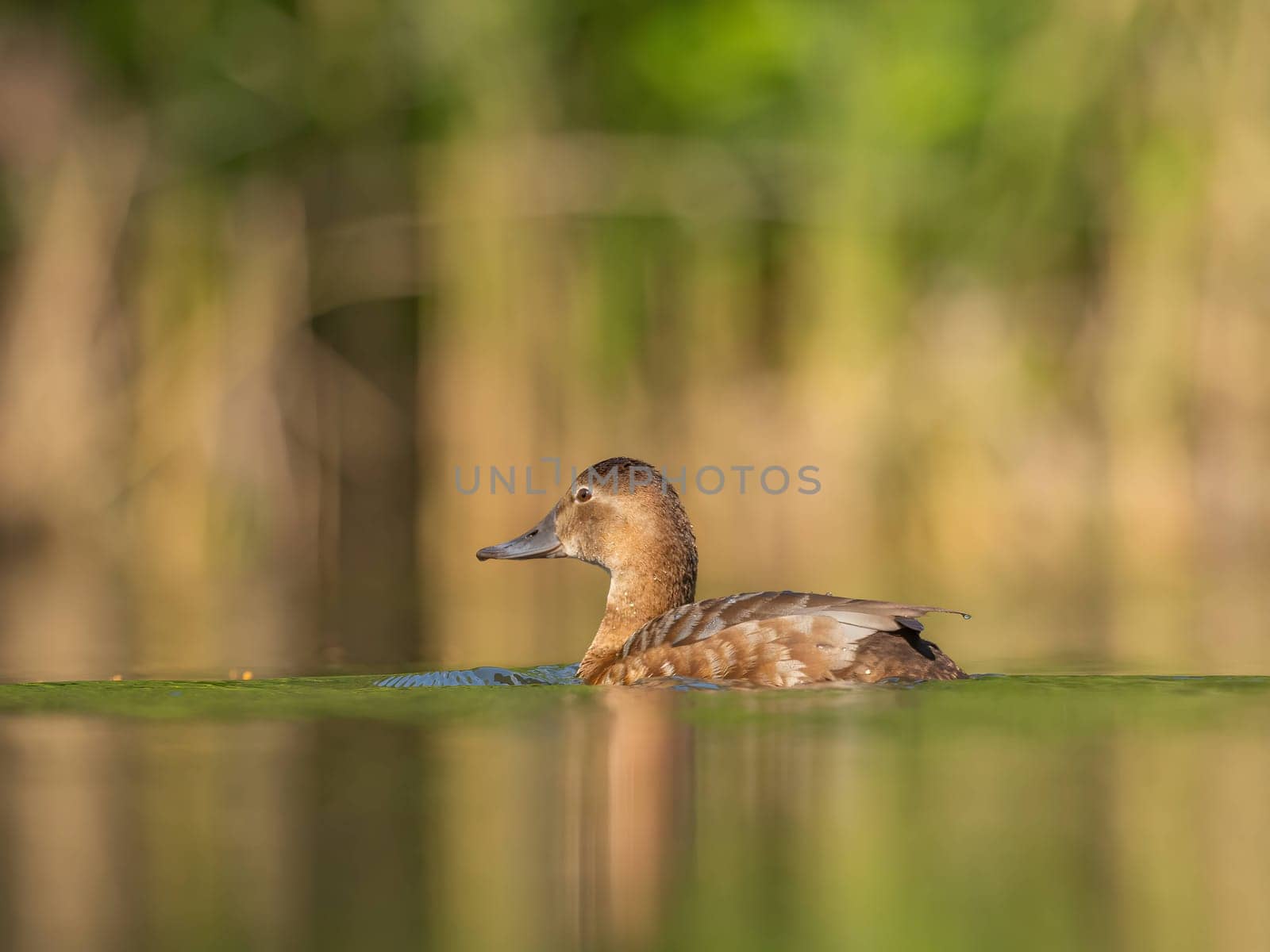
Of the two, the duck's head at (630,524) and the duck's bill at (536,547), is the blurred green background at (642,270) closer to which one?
the duck's bill at (536,547)

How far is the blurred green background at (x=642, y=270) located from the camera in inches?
552

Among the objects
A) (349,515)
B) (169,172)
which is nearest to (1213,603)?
(169,172)

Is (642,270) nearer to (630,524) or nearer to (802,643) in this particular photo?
(630,524)

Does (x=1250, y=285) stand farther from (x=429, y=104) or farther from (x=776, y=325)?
(x=429, y=104)

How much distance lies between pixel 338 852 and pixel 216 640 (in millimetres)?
4958

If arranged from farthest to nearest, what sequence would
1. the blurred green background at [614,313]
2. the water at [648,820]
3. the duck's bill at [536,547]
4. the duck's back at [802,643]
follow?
1. the blurred green background at [614,313]
2. the duck's bill at [536,547]
3. the duck's back at [802,643]
4. the water at [648,820]

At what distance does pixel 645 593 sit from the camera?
748 centimetres

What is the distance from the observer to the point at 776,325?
18.4 meters

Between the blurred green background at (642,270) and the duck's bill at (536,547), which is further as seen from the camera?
the blurred green background at (642,270)

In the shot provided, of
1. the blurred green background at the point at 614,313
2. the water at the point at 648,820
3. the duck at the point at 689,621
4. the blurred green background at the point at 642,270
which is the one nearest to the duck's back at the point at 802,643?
the duck at the point at 689,621

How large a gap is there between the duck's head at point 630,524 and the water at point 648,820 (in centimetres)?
125

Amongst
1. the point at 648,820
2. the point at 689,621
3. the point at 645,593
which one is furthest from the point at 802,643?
the point at 648,820

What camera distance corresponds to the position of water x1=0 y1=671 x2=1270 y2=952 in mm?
3375

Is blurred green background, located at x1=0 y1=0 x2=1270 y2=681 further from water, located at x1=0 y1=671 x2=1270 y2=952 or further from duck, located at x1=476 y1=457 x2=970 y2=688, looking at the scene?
water, located at x1=0 y1=671 x2=1270 y2=952
